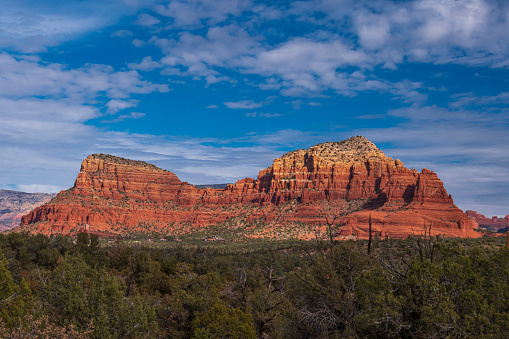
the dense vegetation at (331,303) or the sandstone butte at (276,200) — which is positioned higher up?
the sandstone butte at (276,200)

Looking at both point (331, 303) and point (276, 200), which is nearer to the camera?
point (331, 303)

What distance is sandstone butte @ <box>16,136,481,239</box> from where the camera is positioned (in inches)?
4567

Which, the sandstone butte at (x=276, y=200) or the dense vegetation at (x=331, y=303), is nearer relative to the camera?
the dense vegetation at (x=331, y=303)

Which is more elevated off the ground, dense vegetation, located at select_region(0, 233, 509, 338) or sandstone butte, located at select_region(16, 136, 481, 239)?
sandstone butte, located at select_region(16, 136, 481, 239)

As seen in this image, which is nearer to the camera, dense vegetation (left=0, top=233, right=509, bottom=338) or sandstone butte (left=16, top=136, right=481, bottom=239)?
dense vegetation (left=0, top=233, right=509, bottom=338)

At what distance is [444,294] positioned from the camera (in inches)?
519

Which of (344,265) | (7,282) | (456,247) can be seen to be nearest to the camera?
(456,247)

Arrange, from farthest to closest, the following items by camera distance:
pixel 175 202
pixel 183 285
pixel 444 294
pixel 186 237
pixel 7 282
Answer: pixel 175 202 < pixel 186 237 < pixel 183 285 < pixel 7 282 < pixel 444 294

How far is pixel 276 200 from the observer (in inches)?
6083

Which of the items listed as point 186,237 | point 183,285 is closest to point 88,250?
point 183,285

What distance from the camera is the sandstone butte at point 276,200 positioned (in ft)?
381

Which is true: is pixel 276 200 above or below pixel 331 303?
above

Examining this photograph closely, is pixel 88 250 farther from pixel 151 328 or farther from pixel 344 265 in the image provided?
pixel 344 265

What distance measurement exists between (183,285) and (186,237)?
11221 centimetres
